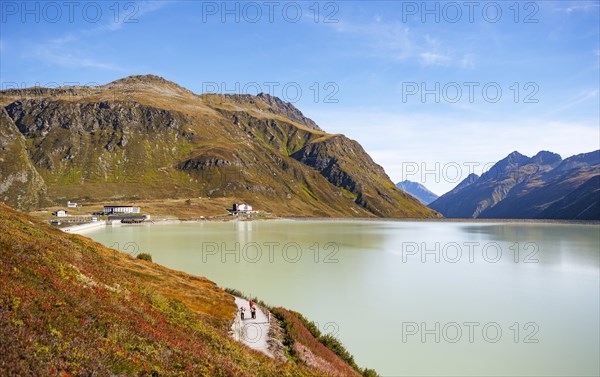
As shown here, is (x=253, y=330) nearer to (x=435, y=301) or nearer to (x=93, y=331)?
(x=93, y=331)

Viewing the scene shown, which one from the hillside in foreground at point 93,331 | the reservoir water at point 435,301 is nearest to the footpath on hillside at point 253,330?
A: the hillside in foreground at point 93,331

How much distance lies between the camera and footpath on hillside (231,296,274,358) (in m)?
29.1

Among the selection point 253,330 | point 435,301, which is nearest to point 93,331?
point 253,330

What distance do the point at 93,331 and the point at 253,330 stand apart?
18.7m

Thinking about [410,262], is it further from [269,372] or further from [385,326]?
[269,372]

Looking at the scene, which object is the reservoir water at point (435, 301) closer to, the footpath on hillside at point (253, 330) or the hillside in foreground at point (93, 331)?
the footpath on hillside at point (253, 330)

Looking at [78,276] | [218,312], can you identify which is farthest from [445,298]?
[78,276]

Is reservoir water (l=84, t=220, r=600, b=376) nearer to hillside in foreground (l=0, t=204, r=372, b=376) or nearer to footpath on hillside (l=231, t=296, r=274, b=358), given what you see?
footpath on hillside (l=231, t=296, r=274, b=358)

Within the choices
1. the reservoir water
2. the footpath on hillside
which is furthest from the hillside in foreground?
the reservoir water

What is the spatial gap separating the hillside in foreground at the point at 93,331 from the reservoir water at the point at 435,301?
34.2 feet

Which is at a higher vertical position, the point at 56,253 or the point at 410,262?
the point at 56,253

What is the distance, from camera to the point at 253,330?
1308 inches

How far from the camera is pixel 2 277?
17.6m

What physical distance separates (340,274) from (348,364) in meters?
39.9
